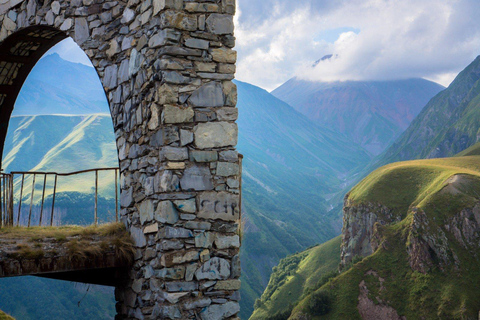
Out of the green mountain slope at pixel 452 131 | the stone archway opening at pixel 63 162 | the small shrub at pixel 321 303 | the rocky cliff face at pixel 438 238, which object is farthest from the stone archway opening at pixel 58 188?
the green mountain slope at pixel 452 131

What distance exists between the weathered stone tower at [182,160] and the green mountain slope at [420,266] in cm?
6119

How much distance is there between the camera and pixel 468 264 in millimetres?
66250

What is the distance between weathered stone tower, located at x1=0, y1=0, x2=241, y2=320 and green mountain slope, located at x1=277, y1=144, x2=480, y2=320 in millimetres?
61190

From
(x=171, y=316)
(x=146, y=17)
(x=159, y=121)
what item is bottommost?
(x=171, y=316)

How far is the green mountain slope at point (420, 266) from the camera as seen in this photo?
62.6 m

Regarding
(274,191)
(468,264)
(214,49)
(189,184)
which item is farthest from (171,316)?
(274,191)

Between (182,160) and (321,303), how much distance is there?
216ft

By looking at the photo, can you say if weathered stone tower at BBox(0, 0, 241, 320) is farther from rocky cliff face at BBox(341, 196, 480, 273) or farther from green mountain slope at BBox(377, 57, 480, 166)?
green mountain slope at BBox(377, 57, 480, 166)

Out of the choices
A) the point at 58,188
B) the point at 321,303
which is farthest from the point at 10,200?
the point at 58,188

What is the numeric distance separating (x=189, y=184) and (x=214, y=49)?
161 cm

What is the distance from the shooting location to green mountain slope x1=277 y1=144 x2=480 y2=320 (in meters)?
62.6

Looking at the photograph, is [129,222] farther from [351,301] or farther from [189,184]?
[351,301]

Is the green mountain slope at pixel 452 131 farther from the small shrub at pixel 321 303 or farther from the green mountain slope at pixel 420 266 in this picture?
the small shrub at pixel 321 303

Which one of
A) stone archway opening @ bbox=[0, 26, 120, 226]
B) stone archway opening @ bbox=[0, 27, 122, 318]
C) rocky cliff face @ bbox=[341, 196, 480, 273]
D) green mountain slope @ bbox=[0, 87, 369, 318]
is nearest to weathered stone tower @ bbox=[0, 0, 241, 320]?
stone archway opening @ bbox=[0, 27, 122, 318]
